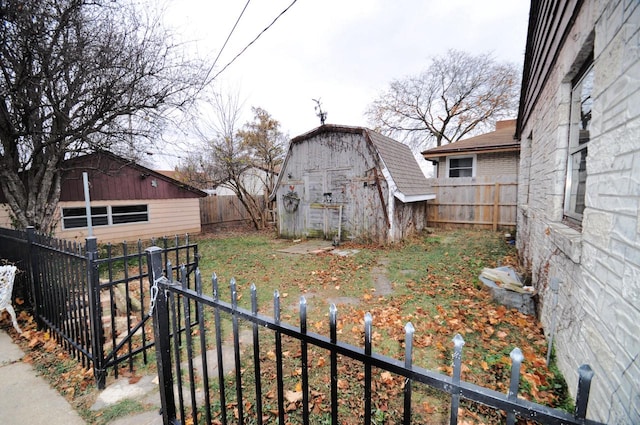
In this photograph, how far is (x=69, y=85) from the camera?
5781 millimetres

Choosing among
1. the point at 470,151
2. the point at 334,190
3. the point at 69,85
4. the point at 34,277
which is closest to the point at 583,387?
the point at 34,277

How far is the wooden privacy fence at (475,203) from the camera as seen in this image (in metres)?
11.7

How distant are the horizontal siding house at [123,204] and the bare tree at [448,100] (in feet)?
64.8

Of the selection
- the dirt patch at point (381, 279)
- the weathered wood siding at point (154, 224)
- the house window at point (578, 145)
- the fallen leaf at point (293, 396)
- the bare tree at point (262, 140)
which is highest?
the bare tree at point (262, 140)

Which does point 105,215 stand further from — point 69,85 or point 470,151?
point 470,151

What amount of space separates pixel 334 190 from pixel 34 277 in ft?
27.5

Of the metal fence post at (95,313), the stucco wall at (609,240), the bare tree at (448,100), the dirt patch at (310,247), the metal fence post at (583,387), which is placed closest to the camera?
the metal fence post at (583,387)

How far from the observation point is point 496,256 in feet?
24.9

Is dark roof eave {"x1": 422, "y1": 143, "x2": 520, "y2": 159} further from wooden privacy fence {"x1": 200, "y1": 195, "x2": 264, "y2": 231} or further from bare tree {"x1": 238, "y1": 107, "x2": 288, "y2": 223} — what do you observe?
wooden privacy fence {"x1": 200, "y1": 195, "x2": 264, "y2": 231}

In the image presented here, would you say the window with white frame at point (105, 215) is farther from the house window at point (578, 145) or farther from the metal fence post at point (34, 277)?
the house window at point (578, 145)

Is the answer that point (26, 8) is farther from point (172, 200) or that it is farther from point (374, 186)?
point (172, 200)

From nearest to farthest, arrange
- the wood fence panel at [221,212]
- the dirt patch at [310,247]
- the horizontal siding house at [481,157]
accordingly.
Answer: the dirt patch at [310,247] < the horizontal siding house at [481,157] < the wood fence panel at [221,212]

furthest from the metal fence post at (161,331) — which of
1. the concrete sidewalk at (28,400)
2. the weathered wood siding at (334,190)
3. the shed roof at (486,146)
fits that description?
the shed roof at (486,146)

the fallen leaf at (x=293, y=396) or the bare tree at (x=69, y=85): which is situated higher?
the bare tree at (x=69, y=85)
